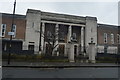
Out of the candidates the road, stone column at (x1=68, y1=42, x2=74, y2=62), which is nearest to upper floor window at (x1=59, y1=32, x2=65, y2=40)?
stone column at (x1=68, y1=42, x2=74, y2=62)

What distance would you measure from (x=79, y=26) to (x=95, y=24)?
5.08m

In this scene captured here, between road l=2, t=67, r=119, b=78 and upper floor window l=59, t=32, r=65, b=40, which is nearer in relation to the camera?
road l=2, t=67, r=119, b=78

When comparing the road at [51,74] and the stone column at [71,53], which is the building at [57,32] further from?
the road at [51,74]

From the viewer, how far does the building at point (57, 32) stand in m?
32.9

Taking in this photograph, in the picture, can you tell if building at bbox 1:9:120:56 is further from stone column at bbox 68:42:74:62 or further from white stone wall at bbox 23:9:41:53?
stone column at bbox 68:42:74:62

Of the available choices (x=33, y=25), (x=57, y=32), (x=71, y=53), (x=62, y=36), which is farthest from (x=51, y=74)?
(x=62, y=36)

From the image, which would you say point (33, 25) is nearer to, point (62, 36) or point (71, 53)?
point (62, 36)

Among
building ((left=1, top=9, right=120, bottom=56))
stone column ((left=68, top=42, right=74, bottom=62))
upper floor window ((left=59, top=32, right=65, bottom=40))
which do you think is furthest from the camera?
upper floor window ((left=59, top=32, right=65, bottom=40))

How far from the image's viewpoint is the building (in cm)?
3294

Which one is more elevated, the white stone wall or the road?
the white stone wall

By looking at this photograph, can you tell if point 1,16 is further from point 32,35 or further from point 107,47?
point 107,47

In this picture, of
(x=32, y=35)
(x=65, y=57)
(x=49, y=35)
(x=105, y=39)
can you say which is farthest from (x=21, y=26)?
(x=105, y=39)

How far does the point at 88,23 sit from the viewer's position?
126 feet

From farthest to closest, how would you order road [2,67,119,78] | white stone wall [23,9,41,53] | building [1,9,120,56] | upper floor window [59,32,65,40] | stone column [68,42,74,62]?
upper floor window [59,32,65,40] → white stone wall [23,9,41,53] → building [1,9,120,56] → stone column [68,42,74,62] → road [2,67,119,78]
